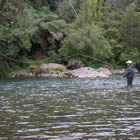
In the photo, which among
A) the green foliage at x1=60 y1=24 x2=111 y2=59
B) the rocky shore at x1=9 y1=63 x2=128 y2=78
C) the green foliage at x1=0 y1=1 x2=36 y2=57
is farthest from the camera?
the green foliage at x1=60 y1=24 x2=111 y2=59

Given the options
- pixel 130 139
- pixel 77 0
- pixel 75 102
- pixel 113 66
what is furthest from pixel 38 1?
pixel 130 139

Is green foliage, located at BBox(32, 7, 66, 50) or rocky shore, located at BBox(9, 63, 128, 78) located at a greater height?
green foliage, located at BBox(32, 7, 66, 50)

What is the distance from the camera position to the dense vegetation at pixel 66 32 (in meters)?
30.5

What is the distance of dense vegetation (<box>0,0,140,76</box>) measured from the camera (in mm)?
30459

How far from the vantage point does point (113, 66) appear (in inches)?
1660

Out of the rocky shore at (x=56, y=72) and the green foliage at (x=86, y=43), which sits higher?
the green foliage at (x=86, y=43)

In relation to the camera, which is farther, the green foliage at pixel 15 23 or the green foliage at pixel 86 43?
the green foliage at pixel 86 43

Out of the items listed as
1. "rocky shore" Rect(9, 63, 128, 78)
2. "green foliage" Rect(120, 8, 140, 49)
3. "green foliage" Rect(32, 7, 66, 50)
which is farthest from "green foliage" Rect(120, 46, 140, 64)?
"rocky shore" Rect(9, 63, 128, 78)

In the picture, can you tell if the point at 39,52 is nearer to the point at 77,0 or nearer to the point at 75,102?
the point at 77,0

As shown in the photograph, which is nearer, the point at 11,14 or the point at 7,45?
the point at 11,14

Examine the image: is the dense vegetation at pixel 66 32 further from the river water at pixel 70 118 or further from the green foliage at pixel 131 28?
the river water at pixel 70 118

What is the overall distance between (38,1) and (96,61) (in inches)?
484

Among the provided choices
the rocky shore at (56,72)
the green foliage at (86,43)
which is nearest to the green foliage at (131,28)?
the green foliage at (86,43)

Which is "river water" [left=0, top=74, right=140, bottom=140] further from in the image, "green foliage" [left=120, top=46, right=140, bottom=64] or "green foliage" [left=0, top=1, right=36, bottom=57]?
"green foliage" [left=120, top=46, right=140, bottom=64]
